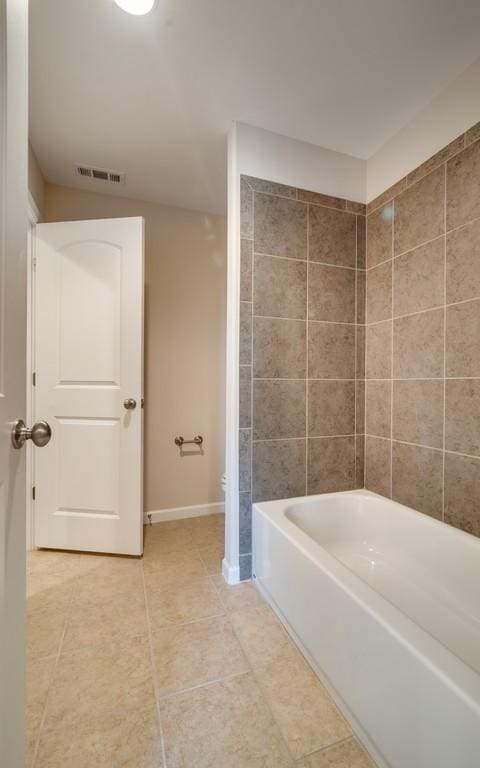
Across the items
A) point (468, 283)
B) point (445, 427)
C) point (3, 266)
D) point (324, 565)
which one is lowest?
point (324, 565)

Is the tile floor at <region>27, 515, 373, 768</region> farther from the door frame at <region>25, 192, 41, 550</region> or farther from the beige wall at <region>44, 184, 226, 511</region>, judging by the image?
the beige wall at <region>44, 184, 226, 511</region>

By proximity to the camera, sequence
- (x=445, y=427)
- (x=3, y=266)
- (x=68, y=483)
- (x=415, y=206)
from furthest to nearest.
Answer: (x=68, y=483), (x=415, y=206), (x=445, y=427), (x=3, y=266)

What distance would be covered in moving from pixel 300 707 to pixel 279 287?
1.73 m

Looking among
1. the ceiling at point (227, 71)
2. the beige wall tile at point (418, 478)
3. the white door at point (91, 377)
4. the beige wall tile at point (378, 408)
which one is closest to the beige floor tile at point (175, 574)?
the white door at point (91, 377)

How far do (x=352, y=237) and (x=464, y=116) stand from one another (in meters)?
0.68

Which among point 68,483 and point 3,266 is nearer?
point 3,266

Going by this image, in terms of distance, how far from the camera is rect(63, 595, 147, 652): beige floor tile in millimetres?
1308

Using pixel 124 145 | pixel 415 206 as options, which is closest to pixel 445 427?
pixel 415 206

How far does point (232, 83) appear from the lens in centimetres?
144

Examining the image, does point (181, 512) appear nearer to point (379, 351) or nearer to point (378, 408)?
point (378, 408)

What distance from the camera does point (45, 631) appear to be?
135cm

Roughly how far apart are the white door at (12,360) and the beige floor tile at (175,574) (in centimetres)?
105

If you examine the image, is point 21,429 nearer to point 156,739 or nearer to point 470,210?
point 156,739

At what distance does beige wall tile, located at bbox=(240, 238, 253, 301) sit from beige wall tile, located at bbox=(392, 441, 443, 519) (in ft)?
3.79
